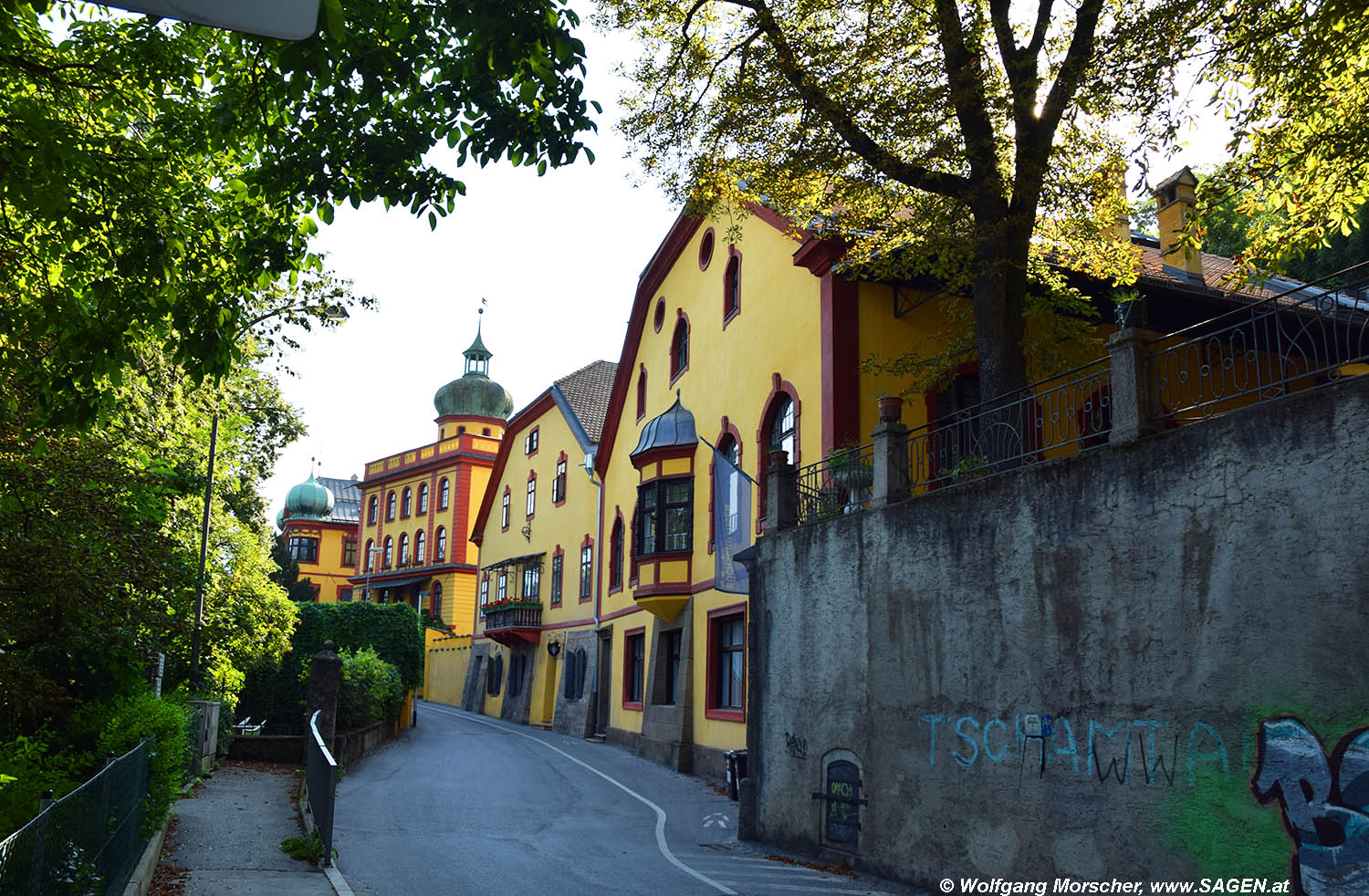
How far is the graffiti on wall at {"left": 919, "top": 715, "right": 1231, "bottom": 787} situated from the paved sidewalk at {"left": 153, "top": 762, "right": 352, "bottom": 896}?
6.08 metres

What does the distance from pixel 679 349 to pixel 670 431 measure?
2.78 m

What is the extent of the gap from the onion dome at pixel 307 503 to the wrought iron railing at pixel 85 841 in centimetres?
7602

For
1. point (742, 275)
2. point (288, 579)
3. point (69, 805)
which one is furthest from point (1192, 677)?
point (288, 579)

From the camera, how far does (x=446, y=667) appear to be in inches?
2012

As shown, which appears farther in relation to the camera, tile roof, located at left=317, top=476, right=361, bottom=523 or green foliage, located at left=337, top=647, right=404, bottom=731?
tile roof, located at left=317, top=476, right=361, bottom=523

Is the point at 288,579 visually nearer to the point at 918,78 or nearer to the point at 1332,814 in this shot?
the point at 918,78

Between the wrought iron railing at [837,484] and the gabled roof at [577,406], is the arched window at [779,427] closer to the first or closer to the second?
the wrought iron railing at [837,484]

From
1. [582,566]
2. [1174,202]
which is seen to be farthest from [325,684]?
[1174,202]

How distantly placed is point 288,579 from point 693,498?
128ft

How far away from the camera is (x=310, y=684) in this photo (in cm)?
2009

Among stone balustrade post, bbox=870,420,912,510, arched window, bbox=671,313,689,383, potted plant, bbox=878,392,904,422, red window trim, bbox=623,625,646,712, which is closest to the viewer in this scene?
stone balustrade post, bbox=870,420,912,510

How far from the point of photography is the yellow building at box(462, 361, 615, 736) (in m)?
34.3

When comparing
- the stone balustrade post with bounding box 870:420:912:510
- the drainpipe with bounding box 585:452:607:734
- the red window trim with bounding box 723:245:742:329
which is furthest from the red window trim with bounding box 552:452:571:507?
the stone balustrade post with bounding box 870:420:912:510

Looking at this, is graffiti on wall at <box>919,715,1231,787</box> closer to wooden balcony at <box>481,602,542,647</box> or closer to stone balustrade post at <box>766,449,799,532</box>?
stone balustrade post at <box>766,449,799,532</box>
